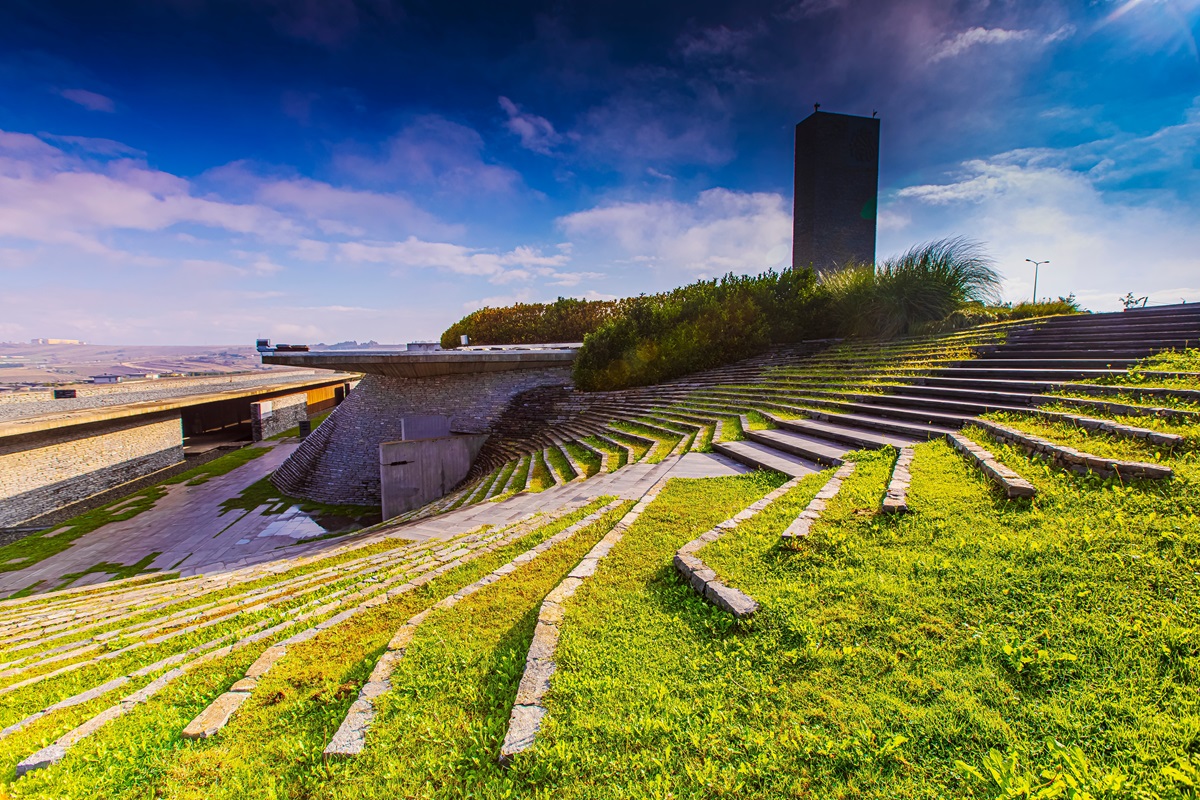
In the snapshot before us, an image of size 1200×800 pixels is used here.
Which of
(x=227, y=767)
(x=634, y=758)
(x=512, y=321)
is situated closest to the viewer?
(x=634, y=758)

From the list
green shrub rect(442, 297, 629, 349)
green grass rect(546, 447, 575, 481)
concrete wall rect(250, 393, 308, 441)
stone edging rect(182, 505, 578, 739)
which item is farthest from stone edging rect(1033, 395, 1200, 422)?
concrete wall rect(250, 393, 308, 441)

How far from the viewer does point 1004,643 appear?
2262 mm

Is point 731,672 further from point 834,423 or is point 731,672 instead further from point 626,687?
point 834,423

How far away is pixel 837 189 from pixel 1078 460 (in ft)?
78.0

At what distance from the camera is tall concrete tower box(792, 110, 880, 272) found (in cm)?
2325

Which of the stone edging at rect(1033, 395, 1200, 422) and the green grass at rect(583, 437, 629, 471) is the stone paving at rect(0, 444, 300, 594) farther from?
the stone edging at rect(1033, 395, 1200, 422)

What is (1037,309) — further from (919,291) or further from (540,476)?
(540,476)

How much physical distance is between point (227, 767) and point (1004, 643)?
12.8ft

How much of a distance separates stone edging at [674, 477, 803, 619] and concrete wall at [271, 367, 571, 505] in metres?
13.4

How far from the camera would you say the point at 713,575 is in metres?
3.21

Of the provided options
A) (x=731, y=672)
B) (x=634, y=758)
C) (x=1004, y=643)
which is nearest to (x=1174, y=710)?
(x=1004, y=643)

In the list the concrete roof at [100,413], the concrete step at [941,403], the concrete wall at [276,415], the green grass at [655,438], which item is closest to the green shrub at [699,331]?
the green grass at [655,438]

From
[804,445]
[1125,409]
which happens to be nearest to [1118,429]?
[1125,409]

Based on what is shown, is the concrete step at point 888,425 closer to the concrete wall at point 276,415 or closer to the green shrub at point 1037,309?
the green shrub at point 1037,309
